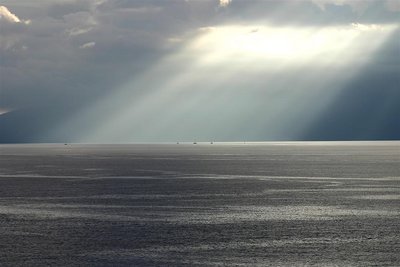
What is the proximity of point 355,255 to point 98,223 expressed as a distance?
1823cm

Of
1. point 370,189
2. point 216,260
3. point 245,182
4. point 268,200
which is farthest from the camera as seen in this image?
point 245,182

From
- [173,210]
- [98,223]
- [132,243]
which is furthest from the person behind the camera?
[173,210]

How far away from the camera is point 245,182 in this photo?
87.1m

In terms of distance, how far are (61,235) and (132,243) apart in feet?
16.5

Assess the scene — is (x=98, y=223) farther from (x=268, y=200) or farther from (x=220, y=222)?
(x=268, y=200)

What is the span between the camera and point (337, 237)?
4019 cm

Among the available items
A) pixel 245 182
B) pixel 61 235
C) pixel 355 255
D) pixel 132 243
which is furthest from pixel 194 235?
pixel 245 182

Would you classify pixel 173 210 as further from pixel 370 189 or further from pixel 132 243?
pixel 370 189

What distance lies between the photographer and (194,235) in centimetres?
4103

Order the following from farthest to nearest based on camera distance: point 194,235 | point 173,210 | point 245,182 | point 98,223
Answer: point 245,182, point 173,210, point 98,223, point 194,235

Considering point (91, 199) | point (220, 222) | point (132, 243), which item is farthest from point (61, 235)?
point (91, 199)

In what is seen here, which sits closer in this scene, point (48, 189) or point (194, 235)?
point (194, 235)

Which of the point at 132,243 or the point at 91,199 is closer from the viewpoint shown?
the point at 132,243

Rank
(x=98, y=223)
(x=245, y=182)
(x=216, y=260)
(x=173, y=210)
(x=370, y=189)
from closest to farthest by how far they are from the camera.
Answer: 1. (x=216, y=260)
2. (x=98, y=223)
3. (x=173, y=210)
4. (x=370, y=189)
5. (x=245, y=182)
